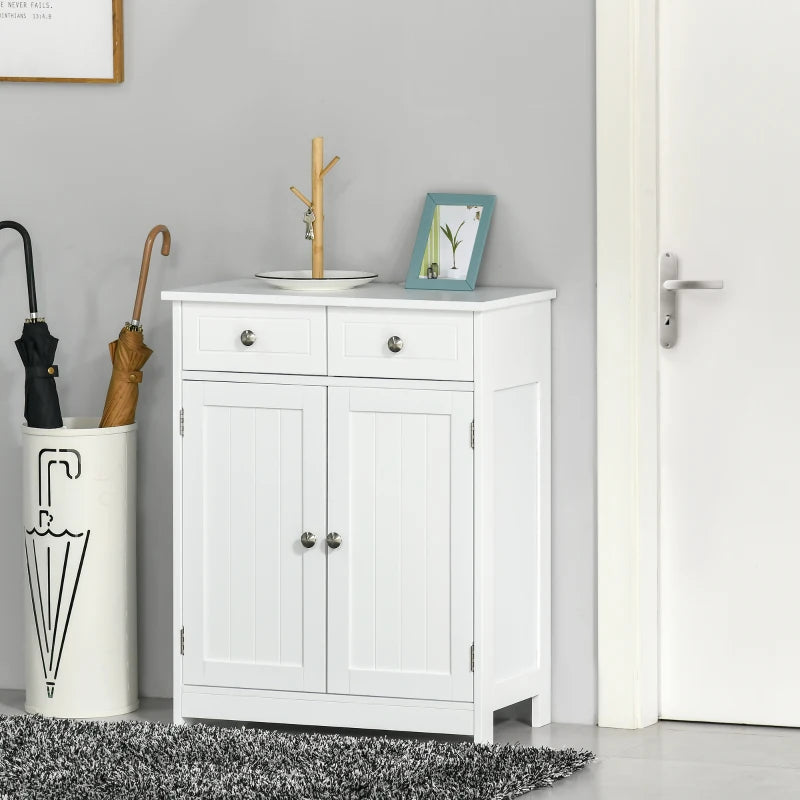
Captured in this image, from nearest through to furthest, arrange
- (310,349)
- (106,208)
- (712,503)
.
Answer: (310,349), (712,503), (106,208)

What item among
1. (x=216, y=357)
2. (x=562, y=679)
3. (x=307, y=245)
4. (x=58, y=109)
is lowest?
(x=562, y=679)

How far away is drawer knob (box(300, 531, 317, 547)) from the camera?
11.1 ft

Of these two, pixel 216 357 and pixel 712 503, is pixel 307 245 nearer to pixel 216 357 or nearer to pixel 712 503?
pixel 216 357

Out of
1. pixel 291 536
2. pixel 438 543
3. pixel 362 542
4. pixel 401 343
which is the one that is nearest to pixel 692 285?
pixel 401 343

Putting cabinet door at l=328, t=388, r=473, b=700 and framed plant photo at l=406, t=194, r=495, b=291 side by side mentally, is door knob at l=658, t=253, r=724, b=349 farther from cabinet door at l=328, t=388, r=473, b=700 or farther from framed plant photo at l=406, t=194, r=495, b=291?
cabinet door at l=328, t=388, r=473, b=700

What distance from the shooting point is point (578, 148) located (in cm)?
352

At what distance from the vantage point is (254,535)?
342 cm

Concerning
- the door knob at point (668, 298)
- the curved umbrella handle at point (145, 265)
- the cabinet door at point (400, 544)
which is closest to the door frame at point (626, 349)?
the door knob at point (668, 298)

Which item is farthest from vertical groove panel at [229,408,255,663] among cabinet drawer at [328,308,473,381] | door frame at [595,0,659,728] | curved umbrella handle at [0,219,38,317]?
door frame at [595,0,659,728]

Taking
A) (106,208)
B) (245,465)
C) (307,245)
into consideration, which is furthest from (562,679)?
(106,208)

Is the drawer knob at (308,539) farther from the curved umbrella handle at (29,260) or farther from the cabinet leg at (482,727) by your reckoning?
the curved umbrella handle at (29,260)

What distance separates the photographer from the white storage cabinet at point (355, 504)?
3.29 m

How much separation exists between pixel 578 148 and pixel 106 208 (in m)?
1.15

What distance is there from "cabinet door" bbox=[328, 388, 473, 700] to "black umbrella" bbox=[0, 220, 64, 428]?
0.73 meters
